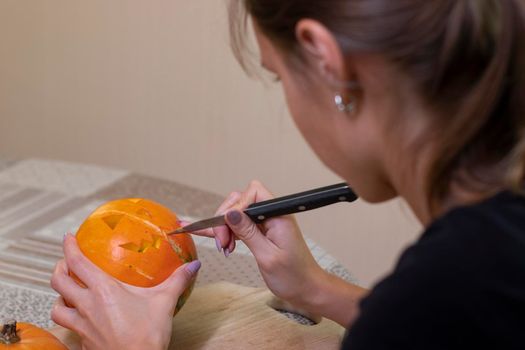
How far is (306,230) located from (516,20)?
6.43 ft

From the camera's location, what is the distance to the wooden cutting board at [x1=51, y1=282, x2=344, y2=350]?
1.02 meters

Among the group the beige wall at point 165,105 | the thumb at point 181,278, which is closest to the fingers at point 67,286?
the thumb at point 181,278

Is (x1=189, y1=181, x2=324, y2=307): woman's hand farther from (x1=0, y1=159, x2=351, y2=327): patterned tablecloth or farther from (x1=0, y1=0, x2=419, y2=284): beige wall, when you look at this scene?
(x1=0, y1=0, x2=419, y2=284): beige wall

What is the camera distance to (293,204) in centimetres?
101

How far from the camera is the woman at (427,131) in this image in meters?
0.58

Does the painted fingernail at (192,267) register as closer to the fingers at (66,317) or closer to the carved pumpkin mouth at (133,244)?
the carved pumpkin mouth at (133,244)

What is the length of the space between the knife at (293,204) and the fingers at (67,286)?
14cm

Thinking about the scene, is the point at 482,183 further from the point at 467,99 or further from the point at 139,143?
the point at 139,143

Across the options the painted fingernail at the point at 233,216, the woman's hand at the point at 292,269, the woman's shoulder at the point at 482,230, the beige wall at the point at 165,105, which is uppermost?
the woman's shoulder at the point at 482,230

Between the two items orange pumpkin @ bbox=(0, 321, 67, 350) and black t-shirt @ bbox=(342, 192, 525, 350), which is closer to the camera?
black t-shirt @ bbox=(342, 192, 525, 350)

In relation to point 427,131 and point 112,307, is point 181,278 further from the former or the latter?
point 427,131

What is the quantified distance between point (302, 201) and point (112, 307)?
28 cm

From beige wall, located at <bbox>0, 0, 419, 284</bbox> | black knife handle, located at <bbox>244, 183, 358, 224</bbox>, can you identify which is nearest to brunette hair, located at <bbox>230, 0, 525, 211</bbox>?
black knife handle, located at <bbox>244, 183, 358, 224</bbox>

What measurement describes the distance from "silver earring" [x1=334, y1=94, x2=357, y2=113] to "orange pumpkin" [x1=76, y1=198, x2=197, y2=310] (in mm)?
380
